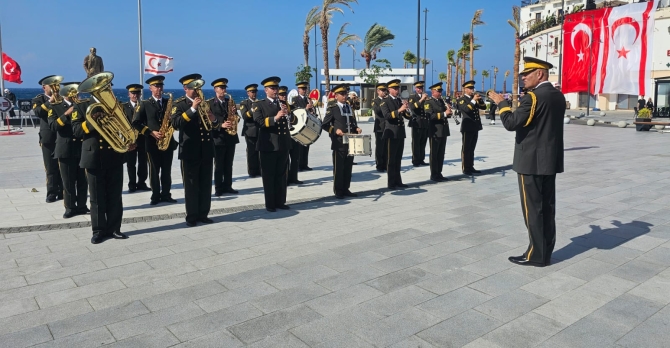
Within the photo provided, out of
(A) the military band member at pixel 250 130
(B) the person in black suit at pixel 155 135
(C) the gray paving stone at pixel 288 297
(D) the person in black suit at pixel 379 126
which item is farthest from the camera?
(A) the military band member at pixel 250 130

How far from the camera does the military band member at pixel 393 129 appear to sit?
10.2 meters

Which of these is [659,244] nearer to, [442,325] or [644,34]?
→ [442,325]

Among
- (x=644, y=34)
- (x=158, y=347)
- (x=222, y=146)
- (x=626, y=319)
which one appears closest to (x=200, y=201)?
(x=222, y=146)

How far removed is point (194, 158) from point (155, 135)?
144 cm

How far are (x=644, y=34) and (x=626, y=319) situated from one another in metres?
36.8

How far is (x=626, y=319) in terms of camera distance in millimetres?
4262

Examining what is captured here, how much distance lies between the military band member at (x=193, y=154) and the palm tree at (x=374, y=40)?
46.5 meters

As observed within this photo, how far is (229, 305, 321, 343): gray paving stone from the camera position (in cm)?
400

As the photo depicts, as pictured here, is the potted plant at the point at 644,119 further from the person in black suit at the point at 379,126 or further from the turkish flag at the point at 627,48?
the person in black suit at the point at 379,126

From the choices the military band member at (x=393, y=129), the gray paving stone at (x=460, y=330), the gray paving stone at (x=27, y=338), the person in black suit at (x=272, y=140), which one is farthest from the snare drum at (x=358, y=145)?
the gray paving stone at (x=27, y=338)

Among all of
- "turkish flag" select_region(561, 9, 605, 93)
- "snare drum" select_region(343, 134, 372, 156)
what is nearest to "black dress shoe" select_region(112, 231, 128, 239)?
"snare drum" select_region(343, 134, 372, 156)

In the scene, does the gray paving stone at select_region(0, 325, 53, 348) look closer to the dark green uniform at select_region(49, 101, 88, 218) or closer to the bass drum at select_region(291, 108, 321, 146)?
the dark green uniform at select_region(49, 101, 88, 218)

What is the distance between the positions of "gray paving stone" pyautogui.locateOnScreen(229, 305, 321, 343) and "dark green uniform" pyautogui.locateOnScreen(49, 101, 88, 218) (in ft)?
16.2

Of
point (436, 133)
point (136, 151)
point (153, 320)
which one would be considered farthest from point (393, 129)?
point (153, 320)
